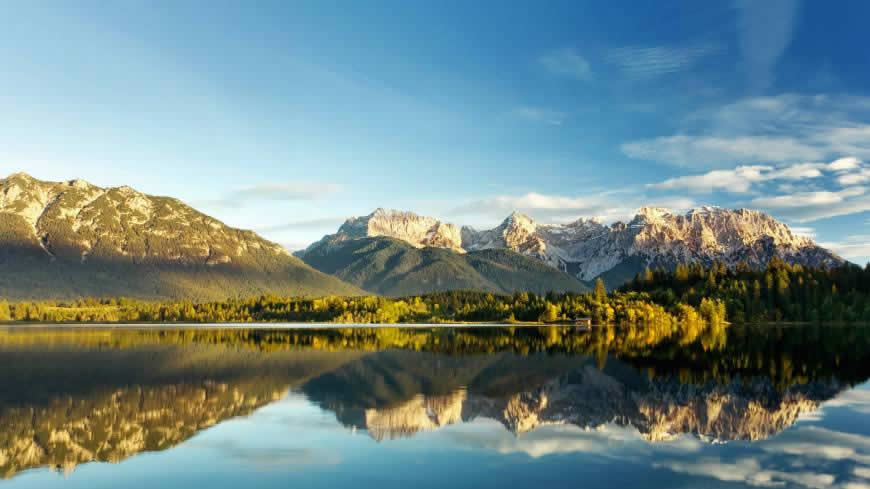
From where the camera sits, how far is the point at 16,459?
37062 mm

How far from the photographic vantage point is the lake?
34250mm

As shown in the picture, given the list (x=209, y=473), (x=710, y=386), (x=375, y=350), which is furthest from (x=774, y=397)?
(x=375, y=350)

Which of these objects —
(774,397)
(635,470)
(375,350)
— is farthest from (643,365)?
(635,470)

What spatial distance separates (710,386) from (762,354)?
46206 mm

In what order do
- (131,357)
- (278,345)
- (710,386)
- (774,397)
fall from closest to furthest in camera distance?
1. (774,397)
2. (710,386)
3. (131,357)
4. (278,345)

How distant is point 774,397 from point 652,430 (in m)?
20.4

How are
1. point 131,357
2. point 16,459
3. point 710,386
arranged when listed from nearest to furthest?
point 16,459
point 710,386
point 131,357

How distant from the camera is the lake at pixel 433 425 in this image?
34.2m

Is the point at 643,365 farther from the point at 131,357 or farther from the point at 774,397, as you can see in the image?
the point at 131,357

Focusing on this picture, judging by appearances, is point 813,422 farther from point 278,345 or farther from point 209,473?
point 278,345

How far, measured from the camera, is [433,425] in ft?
154

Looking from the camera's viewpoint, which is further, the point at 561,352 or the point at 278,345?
the point at 278,345

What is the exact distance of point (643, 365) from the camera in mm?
86938

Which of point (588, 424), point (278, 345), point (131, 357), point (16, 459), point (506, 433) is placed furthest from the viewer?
point (278, 345)
